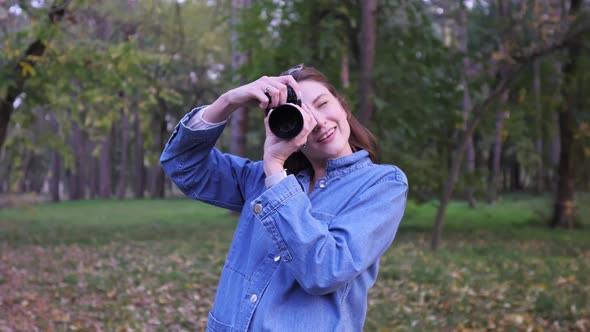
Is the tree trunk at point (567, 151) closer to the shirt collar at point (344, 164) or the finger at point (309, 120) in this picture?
the shirt collar at point (344, 164)

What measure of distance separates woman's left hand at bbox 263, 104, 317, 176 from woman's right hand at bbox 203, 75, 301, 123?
0.25 feet

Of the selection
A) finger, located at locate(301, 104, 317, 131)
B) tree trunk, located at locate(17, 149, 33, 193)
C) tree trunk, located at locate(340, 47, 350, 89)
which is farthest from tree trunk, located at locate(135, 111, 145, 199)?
finger, located at locate(301, 104, 317, 131)

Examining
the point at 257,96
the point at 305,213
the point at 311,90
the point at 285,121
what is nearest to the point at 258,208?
the point at 305,213

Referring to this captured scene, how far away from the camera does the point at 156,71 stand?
12.9 metres

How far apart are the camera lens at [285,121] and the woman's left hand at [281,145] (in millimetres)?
13

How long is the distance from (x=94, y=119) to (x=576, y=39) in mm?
8722

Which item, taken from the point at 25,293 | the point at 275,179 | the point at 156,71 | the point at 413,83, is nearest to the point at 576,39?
the point at 413,83

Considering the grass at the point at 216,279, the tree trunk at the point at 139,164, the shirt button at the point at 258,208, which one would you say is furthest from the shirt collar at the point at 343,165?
the tree trunk at the point at 139,164

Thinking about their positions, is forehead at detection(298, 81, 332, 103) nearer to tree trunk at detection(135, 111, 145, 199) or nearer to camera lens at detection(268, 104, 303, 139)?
camera lens at detection(268, 104, 303, 139)

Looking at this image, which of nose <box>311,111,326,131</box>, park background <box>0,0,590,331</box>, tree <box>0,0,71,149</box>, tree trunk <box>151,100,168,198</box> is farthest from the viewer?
tree trunk <box>151,100,168,198</box>

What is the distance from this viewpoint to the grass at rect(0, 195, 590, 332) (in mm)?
5848

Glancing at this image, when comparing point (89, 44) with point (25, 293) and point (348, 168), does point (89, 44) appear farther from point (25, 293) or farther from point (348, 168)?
point (348, 168)

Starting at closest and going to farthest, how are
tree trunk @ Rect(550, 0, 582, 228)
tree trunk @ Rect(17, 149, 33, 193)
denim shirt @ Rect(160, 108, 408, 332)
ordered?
denim shirt @ Rect(160, 108, 408, 332), tree trunk @ Rect(550, 0, 582, 228), tree trunk @ Rect(17, 149, 33, 193)

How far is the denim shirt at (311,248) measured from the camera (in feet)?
5.24
